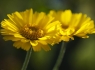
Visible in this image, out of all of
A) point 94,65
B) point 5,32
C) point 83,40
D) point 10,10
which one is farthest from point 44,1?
point 5,32

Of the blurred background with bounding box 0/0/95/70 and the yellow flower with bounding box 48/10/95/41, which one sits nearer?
the yellow flower with bounding box 48/10/95/41

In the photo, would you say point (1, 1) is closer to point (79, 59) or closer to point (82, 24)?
point (79, 59)

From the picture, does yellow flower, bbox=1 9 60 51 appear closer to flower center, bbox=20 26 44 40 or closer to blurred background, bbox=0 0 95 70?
flower center, bbox=20 26 44 40

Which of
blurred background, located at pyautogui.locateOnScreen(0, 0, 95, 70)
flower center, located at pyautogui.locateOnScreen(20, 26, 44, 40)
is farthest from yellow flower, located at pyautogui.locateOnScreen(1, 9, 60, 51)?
blurred background, located at pyautogui.locateOnScreen(0, 0, 95, 70)

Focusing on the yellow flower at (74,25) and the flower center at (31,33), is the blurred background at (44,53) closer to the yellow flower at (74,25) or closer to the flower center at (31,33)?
the yellow flower at (74,25)

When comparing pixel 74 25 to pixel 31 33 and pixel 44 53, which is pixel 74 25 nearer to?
pixel 31 33

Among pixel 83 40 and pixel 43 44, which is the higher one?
pixel 83 40

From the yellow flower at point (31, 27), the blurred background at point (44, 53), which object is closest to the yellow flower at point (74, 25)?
the yellow flower at point (31, 27)
